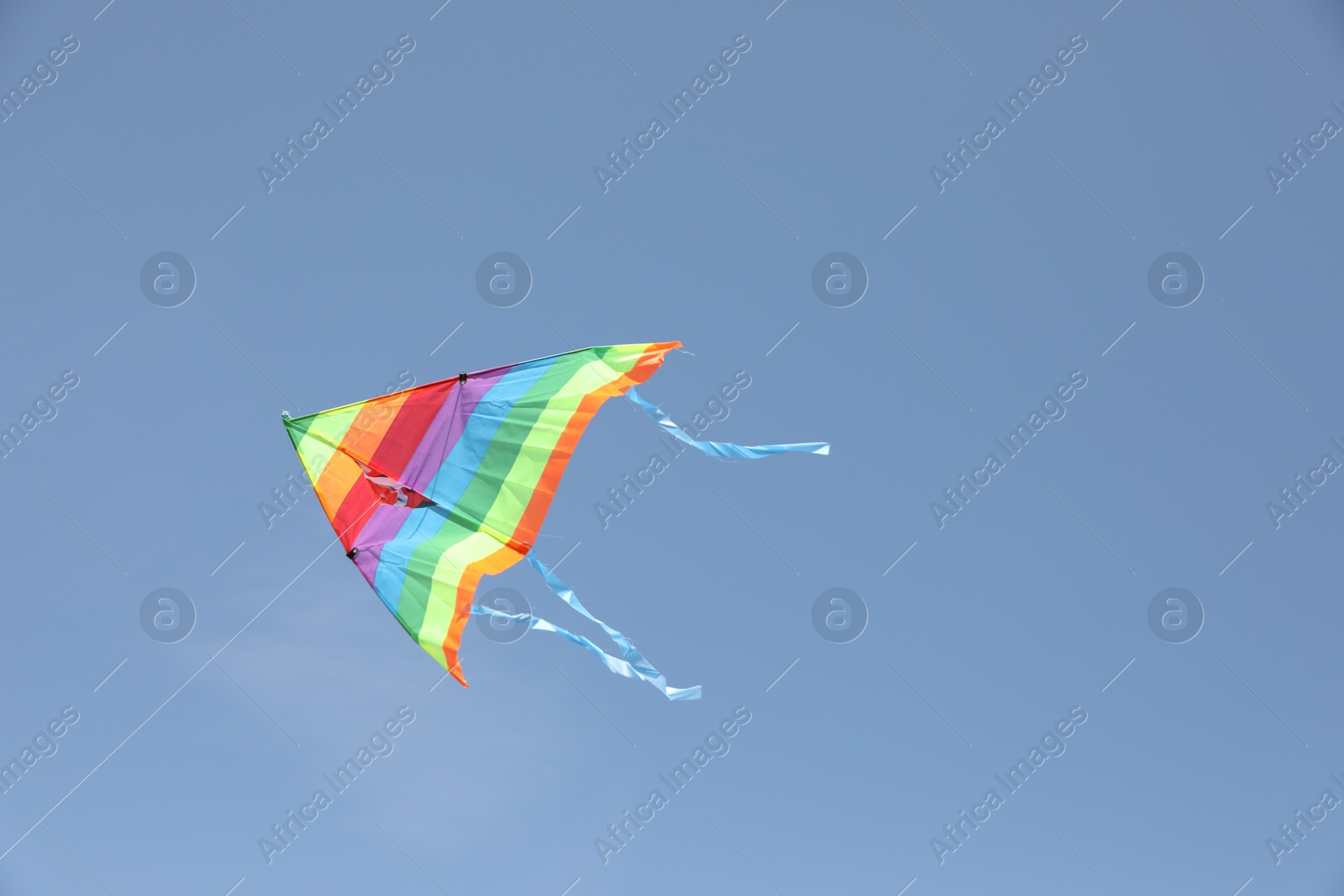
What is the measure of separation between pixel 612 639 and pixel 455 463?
3.45 meters

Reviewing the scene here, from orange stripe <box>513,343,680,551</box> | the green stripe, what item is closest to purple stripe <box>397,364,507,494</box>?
the green stripe

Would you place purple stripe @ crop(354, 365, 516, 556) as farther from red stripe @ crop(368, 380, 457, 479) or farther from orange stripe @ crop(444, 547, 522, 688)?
orange stripe @ crop(444, 547, 522, 688)

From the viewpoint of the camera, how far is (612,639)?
10719mm

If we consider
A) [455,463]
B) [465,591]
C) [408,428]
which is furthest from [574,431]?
[465,591]

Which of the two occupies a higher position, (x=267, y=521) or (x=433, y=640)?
(x=267, y=521)

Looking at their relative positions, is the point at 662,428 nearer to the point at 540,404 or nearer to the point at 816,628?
the point at 540,404

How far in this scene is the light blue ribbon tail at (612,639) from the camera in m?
10.1

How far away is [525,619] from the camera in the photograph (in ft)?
37.1

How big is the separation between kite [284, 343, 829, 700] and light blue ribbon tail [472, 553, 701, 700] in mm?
149

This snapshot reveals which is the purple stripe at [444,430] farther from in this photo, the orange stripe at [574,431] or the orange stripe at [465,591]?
the orange stripe at [465,591]

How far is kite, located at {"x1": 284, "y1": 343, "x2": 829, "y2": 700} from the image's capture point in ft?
39.2

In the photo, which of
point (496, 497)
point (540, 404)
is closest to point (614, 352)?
point (540, 404)

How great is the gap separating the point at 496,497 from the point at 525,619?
1886mm

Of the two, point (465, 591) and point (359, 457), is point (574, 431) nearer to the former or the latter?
point (465, 591)
